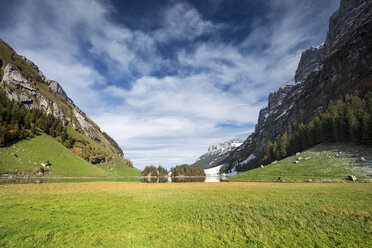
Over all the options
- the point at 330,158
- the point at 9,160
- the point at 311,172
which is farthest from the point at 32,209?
the point at 9,160

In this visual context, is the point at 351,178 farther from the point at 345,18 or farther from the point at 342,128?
the point at 345,18

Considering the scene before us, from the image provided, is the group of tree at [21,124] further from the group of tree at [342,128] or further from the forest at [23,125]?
the group of tree at [342,128]

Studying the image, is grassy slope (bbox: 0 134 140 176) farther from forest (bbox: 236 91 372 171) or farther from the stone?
forest (bbox: 236 91 372 171)

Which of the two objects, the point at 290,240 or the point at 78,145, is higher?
the point at 78,145

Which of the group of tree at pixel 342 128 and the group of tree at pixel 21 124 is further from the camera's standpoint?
the group of tree at pixel 21 124

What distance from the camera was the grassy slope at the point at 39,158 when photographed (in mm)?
87312

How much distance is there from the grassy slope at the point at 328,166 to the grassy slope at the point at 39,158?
12322 cm

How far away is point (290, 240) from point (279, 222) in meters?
2.91

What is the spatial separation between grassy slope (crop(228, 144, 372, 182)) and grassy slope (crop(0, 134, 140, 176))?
123 metres

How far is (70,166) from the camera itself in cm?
12138

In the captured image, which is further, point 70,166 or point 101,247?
point 70,166

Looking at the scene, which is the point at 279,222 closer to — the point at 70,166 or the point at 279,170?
the point at 279,170

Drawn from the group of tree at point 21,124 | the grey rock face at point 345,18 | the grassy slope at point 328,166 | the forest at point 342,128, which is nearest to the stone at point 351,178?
the grassy slope at point 328,166

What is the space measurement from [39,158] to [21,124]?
30851mm
